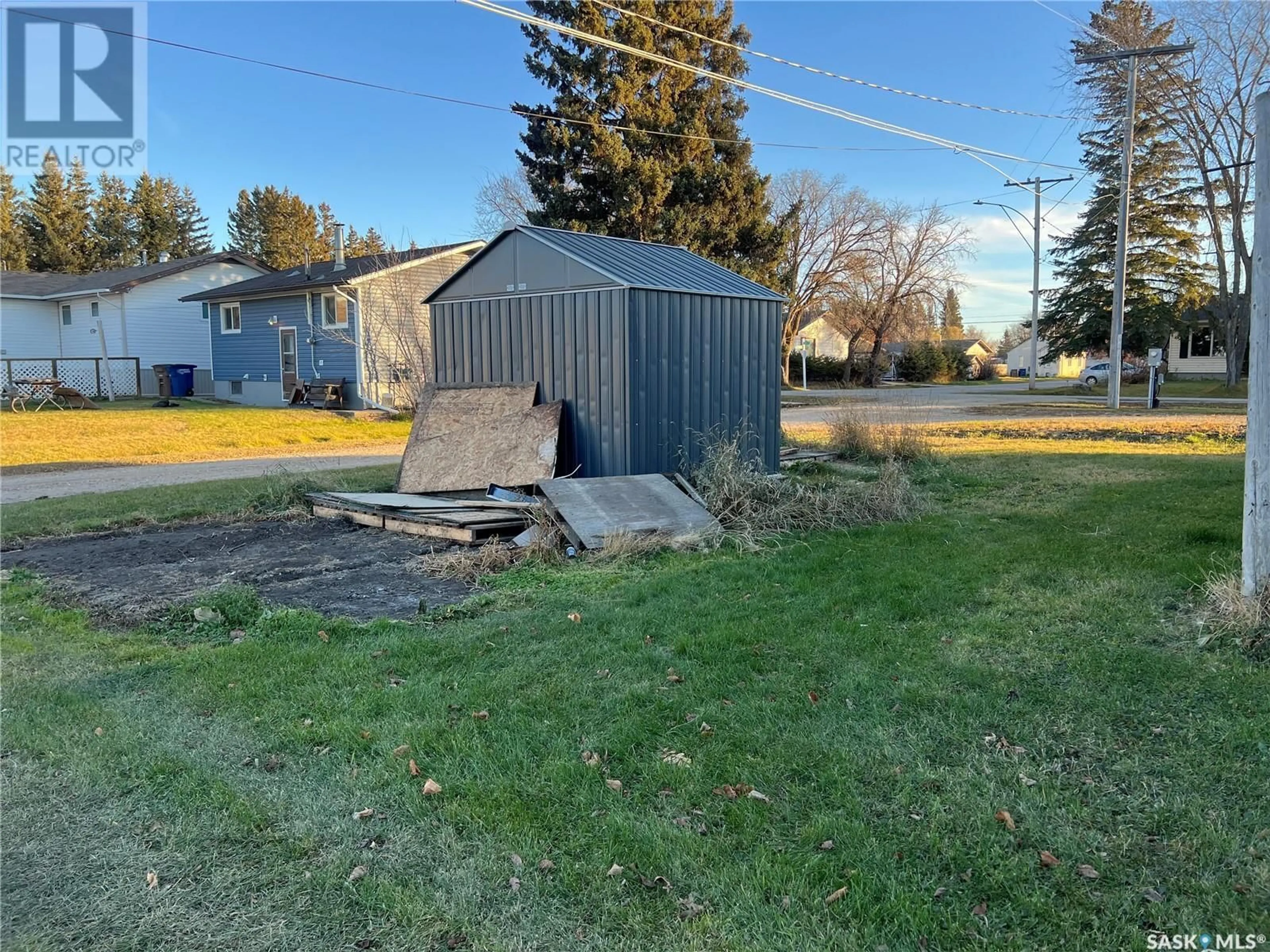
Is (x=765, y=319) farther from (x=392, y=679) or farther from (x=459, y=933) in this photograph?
(x=459, y=933)

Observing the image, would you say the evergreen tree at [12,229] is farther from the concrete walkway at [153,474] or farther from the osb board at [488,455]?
the osb board at [488,455]

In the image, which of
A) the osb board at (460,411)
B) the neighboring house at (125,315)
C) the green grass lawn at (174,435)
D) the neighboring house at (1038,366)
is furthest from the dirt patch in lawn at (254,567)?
the neighboring house at (1038,366)

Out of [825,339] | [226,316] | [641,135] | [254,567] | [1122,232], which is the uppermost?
[641,135]

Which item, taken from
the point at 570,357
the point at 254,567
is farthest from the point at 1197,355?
the point at 254,567

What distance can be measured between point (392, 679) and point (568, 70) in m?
24.7

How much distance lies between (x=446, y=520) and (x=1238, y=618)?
591 cm

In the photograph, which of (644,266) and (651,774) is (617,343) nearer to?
(644,266)

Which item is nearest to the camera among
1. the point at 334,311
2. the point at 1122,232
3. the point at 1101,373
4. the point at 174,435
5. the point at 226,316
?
the point at 174,435

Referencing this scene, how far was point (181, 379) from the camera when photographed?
85.4ft

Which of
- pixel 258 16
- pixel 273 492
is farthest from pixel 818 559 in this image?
pixel 258 16

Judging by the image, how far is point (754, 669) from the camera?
13.4 ft

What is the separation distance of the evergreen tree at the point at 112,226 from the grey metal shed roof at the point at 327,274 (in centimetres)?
2678

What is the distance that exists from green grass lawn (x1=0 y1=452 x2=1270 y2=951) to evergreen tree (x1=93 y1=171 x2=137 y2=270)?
174 feet

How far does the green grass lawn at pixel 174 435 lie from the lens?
13.9 meters
